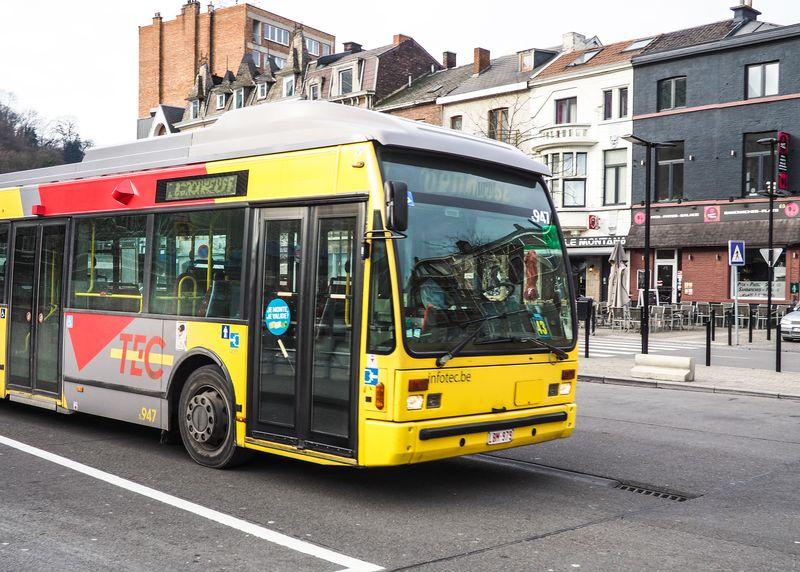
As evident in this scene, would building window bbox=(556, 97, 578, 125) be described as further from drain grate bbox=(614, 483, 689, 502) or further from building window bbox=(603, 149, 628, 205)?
drain grate bbox=(614, 483, 689, 502)

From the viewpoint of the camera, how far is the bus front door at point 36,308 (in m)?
9.79

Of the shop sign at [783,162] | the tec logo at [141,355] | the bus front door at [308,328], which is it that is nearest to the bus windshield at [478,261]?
the bus front door at [308,328]

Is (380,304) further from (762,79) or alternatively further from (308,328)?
(762,79)

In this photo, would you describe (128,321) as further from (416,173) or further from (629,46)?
(629,46)

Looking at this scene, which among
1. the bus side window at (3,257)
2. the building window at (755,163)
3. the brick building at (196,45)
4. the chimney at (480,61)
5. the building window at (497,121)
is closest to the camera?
the bus side window at (3,257)

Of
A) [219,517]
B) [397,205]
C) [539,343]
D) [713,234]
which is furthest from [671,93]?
[219,517]

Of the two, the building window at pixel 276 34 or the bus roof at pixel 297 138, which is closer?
the bus roof at pixel 297 138

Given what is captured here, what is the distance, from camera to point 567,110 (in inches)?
1699

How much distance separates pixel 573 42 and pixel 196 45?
131ft

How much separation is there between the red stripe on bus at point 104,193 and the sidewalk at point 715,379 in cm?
1014

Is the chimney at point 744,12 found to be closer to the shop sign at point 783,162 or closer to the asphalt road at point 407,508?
the shop sign at point 783,162

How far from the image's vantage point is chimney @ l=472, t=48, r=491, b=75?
49438mm

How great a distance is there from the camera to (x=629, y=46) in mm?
42719

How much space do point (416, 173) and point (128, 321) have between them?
11.7ft
